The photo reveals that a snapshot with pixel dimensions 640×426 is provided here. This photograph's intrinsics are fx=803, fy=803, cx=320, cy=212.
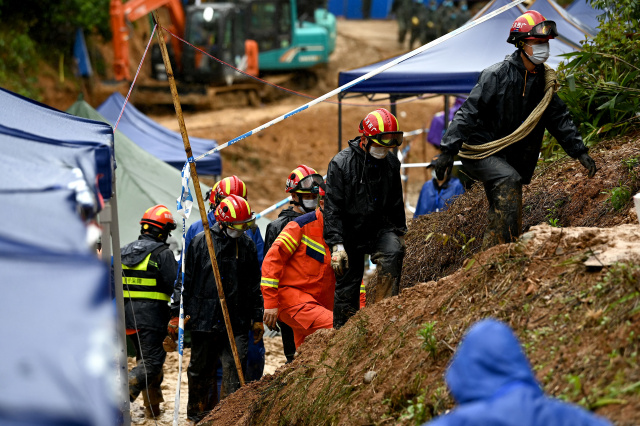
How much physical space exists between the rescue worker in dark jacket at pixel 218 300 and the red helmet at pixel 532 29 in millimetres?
2621

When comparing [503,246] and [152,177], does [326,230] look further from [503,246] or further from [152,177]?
[152,177]

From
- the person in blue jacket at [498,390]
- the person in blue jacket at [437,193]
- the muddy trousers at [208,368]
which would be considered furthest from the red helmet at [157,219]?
the person in blue jacket at [498,390]

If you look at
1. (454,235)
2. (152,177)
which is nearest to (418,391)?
(454,235)

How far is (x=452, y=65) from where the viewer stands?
943 cm

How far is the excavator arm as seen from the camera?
71.6ft

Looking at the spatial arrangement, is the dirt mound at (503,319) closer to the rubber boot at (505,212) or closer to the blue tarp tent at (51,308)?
the rubber boot at (505,212)

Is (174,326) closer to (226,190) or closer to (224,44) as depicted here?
(226,190)

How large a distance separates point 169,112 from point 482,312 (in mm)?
21395

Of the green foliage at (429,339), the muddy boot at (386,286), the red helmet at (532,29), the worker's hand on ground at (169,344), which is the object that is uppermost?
the red helmet at (532,29)

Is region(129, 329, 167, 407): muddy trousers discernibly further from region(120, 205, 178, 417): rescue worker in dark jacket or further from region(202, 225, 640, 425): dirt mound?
region(202, 225, 640, 425): dirt mound

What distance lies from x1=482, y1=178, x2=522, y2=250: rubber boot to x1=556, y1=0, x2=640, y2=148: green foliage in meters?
2.09

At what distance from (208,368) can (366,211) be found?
2.17 meters

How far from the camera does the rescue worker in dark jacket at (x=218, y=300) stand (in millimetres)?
6836

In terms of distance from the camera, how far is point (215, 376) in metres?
7.17
